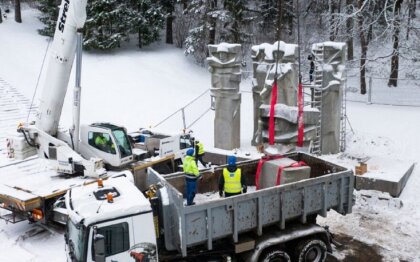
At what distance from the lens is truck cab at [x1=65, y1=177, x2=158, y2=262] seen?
684 centimetres

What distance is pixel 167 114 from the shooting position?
75.1 feet

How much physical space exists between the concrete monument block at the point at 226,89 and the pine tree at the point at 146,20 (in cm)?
1350

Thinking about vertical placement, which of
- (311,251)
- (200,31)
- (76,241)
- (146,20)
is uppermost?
(146,20)

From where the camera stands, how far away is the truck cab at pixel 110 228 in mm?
6844

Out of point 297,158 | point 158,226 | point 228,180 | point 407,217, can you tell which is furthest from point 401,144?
point 158,226

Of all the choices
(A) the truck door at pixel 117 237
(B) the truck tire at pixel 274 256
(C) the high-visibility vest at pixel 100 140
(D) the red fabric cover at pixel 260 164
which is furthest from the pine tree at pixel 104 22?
(A) the truck door at pixel 117 237

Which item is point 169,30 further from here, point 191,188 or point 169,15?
point 191,188

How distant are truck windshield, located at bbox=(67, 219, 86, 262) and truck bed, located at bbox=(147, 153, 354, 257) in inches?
60.5

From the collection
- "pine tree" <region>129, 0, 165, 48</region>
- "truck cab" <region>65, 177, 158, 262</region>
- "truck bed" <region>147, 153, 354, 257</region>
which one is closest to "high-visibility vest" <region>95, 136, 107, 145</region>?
"truck bed" <region>147, 153, 354, 257</region>

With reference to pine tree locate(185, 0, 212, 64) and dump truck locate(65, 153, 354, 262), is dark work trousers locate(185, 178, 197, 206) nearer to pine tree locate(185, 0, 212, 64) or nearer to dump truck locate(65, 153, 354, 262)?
dump truck locate(65, 153, 354, 262)

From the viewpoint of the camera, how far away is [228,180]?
9094 mm

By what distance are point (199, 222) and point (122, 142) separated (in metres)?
5.47

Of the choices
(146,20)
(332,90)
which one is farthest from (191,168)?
(146,20)

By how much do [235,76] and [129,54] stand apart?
14.4m
